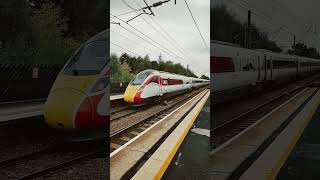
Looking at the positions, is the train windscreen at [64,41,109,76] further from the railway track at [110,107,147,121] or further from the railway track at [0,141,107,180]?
the railway track at [0,141,107,180]

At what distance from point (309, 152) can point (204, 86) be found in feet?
6.63

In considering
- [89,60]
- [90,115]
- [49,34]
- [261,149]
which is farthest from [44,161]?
[49,34]

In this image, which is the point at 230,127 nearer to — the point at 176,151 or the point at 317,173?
the point at 317,173

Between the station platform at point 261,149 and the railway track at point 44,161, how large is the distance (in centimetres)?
179

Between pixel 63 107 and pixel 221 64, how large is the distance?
6.81 ft

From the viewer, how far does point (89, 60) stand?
3.44m

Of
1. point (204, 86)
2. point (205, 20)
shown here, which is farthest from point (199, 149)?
point (205, 20)

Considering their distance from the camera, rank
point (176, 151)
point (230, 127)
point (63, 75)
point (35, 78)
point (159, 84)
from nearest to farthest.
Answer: point (176, 151), point (159, 84), point (63, 75), point (230, 127), point (35, 78)

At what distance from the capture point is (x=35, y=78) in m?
9.61

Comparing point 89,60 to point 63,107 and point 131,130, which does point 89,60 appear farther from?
point 131,130

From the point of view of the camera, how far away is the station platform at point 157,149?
5.39 ft

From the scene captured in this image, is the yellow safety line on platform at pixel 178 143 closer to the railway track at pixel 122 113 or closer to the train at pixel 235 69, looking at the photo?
the railway track at pixel 122 113

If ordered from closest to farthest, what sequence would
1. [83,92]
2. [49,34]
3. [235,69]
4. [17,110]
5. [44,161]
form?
[83,92]
[44,161]
[235,69]
[17,110]
[49,34]

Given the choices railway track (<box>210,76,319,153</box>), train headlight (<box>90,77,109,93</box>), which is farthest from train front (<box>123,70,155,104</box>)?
railway track (<box>210,76,319,153</box>)
